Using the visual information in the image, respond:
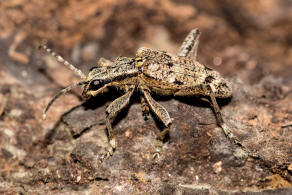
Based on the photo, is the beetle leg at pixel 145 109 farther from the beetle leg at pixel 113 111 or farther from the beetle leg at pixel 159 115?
the beetle leg at pixel 113 111

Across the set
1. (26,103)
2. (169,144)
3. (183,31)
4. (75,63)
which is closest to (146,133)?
(169,144)

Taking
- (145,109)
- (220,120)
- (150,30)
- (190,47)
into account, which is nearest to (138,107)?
(145,109)

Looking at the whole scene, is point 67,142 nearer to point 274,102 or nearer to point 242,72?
point 274,102

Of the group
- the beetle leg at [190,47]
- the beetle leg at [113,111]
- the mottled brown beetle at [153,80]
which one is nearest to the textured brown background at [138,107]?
the beetle leg at [113,111]

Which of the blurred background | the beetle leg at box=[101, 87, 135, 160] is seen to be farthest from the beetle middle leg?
the blurred background

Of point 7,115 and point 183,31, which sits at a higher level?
point 183,31

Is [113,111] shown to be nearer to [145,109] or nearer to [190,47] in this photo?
[145,109]

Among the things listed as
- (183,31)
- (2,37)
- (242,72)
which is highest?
(183,31)
